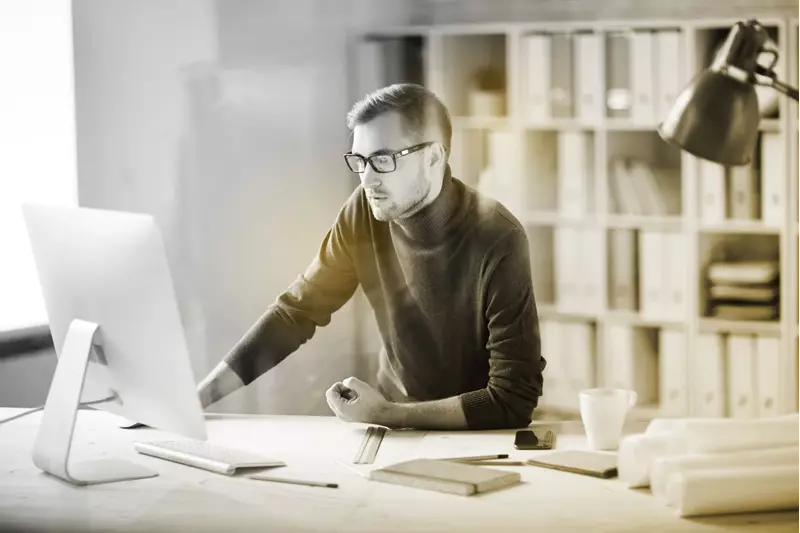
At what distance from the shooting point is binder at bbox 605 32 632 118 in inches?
121

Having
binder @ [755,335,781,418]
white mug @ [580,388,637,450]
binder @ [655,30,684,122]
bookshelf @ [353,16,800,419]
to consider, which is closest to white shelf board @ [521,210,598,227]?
bookshelf @ [353,16,800,419]

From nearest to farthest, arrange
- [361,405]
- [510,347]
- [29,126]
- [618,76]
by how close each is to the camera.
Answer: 1. [361,405]
2. [510,347]
3. [29,126]
4. [618,76]

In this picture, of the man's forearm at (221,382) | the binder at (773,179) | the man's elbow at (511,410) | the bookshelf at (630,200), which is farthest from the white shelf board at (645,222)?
the man's forearm at (221,382)

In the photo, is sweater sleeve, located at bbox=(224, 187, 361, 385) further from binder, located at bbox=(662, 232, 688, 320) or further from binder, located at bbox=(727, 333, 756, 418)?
binder, located at bbox=(727, 333, 756, 418)

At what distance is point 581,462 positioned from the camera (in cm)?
147

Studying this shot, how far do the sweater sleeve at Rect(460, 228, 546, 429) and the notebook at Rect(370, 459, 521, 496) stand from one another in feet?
1.11

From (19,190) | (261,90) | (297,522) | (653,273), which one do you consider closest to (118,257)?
(297,522)

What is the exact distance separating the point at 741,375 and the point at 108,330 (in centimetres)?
216

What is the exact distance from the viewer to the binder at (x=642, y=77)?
9.94ft

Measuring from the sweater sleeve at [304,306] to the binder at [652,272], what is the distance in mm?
1167

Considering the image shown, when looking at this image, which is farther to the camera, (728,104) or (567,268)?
(567,268)

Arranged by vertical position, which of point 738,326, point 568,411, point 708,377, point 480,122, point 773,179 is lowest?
point 568,411

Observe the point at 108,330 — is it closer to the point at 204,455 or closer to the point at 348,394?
the point at 204,455

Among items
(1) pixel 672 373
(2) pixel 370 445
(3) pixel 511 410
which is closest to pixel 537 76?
(1) pixel 672 373
